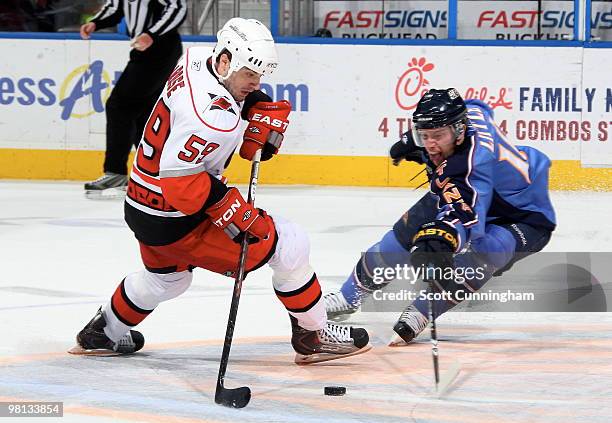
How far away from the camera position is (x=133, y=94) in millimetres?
7855

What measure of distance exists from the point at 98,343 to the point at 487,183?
4.17 ft

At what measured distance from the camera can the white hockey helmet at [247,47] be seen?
346 centimetres

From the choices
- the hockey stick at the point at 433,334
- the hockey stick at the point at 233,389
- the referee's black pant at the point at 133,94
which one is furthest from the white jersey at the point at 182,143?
the referee's black pant at the point at 133,94

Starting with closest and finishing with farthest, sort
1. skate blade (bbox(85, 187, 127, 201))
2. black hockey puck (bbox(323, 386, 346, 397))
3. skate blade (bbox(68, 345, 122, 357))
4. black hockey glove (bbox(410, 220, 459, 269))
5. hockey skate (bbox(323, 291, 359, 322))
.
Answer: black hockey puck (bbox(323, 386, 346, 397))
black hockey glove (bbox(410, 220, 459, 269))
skate blade (bbox(68, 345, 122, 357))
hockey skate (bbox(323, 291, 359, 322))
skate blade (bbox(85, 187, 127, 201))

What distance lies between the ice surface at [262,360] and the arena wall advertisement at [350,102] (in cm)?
230

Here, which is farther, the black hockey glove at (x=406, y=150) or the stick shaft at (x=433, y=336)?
the black hockey glove at (x=406, y=150)

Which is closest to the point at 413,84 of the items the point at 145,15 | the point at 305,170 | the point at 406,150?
the point at 305,170

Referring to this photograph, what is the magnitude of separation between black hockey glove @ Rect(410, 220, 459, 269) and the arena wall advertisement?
453 cm

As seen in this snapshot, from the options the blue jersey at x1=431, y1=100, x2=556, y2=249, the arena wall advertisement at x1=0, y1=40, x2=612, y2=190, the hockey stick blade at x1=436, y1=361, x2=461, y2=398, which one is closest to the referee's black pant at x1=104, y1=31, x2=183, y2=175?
the arena wall advertisement at x1=0, y1=40, x2=612, y2=190

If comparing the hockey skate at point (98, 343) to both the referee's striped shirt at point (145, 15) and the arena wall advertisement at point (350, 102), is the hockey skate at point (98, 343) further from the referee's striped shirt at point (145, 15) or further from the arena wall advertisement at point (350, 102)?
the arena wall advertisement at point (350, 102)

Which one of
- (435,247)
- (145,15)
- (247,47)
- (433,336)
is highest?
(145,15)

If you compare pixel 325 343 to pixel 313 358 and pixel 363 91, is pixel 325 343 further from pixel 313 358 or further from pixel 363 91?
pixel 363 91

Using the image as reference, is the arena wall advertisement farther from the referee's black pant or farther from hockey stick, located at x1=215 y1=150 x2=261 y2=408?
hockey stick, located at x1=215 y1=150 x2=261 y2=408

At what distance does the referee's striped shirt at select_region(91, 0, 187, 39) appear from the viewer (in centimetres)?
773
